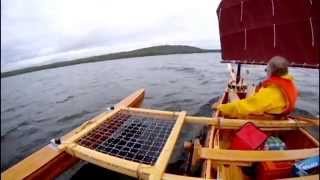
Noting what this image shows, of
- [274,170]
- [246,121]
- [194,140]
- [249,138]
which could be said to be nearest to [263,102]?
[246,121]

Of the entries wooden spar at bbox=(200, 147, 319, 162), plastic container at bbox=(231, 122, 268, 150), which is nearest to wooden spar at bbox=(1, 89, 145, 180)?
wooden spar at bbox=(200, 147, 319, 162)

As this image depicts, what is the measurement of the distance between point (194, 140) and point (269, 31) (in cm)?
291

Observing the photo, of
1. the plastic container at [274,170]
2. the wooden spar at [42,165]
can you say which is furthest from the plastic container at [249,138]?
the wooden spar at [42,165]

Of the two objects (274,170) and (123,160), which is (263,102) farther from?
(123,160)

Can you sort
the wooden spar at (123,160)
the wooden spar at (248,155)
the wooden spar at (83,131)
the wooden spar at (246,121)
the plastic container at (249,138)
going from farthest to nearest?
the wooden spar at (246,121)
the wooden spar at (83,131)
the plastic container at (249,138)
the wooden spar at (248,155)
the wooden spar at (123,160)

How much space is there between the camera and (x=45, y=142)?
7590mm

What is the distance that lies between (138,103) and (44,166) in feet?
10.8

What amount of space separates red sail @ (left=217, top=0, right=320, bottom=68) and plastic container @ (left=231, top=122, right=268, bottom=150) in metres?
1.93

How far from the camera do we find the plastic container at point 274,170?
9.45 ft

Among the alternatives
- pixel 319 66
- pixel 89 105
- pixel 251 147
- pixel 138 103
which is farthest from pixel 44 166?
pixel 89 105

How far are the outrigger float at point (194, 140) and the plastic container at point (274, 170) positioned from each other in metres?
0.09

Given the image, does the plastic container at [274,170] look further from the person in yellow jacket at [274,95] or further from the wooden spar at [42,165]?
the wooden spar at [42,165]

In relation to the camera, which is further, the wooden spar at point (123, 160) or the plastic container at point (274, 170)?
the plastic container at point (274, 170)

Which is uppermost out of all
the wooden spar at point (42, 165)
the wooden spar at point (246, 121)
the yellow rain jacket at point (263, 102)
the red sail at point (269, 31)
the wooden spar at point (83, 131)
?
the red sail at point (269, 31)
